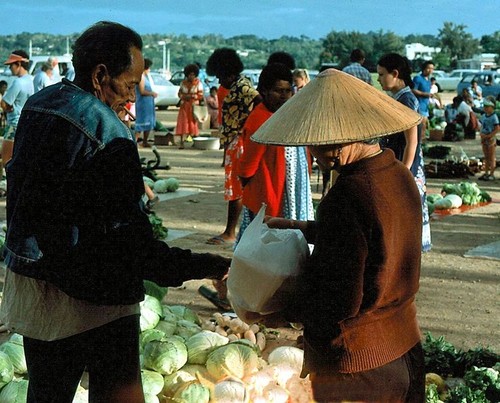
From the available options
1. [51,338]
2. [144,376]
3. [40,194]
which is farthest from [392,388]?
[144,376]

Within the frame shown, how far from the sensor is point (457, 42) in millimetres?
98312

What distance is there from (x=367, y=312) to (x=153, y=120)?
1436 cm

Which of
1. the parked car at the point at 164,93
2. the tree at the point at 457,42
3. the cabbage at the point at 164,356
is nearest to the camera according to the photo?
the cabbage at the point at 164,356

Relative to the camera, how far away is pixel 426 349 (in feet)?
15.9

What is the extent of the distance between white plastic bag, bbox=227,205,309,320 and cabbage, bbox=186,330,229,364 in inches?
85.4

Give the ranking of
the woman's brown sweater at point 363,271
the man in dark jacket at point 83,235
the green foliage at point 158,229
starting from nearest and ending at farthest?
the woman's brown sweater at point 363,271, the man in dark jacket at point 83,235, the green foliage at point 158,229

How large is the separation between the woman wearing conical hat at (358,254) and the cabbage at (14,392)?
2.05 meters

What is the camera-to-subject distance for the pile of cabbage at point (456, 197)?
10.6 m

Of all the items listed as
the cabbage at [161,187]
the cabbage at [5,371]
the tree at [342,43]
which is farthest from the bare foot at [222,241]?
the tree at [342,43]

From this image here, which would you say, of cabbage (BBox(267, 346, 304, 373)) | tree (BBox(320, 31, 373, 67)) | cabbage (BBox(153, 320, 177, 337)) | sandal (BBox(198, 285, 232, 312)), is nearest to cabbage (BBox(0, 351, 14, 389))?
cabbage (BBox(153, 320, 177, 337))

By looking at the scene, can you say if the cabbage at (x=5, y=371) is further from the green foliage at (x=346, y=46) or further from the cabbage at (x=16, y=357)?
the green foliage at (x=346, y=46)

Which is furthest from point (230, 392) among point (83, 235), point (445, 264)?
point (445, 264)

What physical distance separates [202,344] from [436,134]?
16.3m

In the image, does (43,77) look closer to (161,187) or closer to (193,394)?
(161,187)
